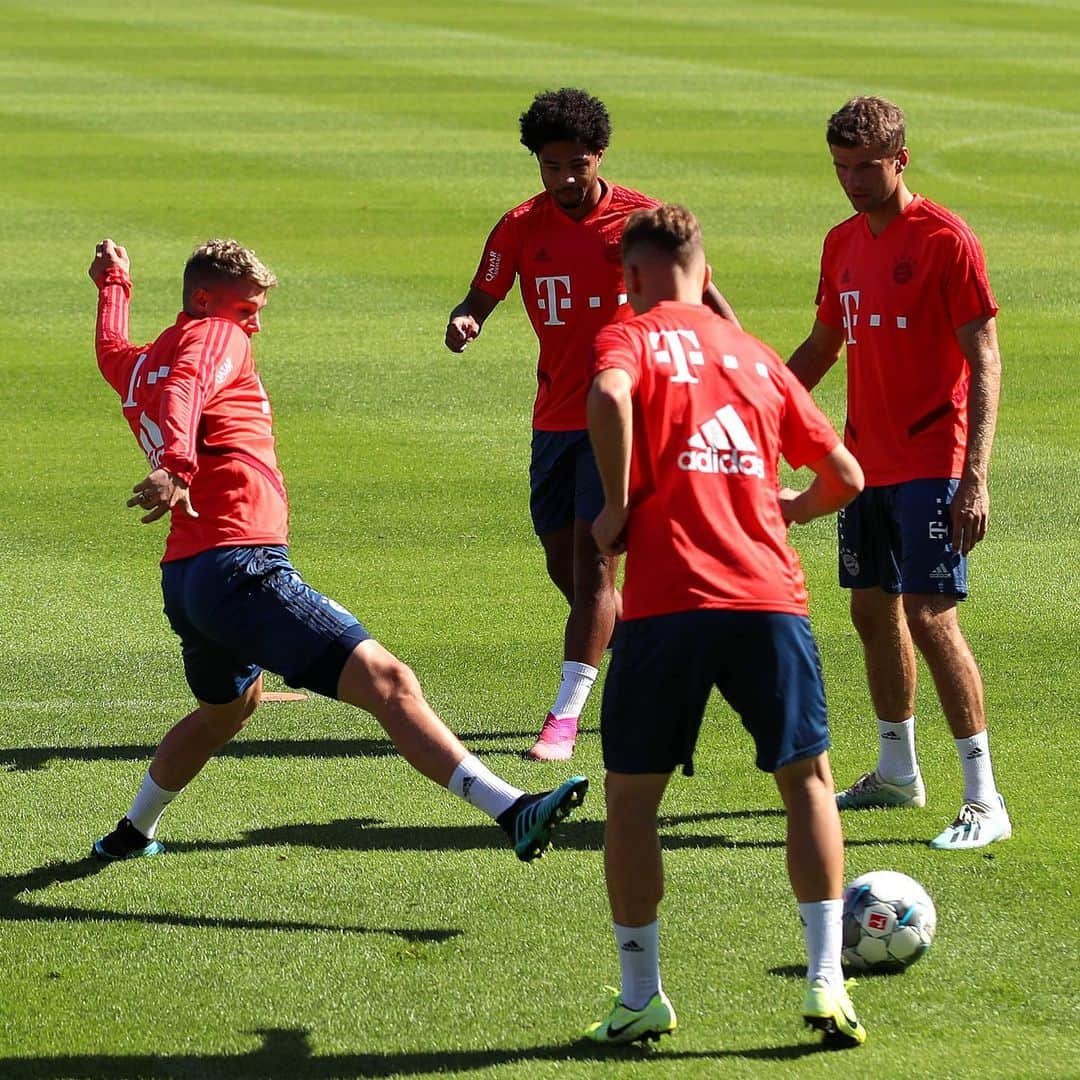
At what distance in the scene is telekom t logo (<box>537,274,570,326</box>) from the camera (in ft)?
27.0

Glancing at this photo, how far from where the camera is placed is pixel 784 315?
1602 cm

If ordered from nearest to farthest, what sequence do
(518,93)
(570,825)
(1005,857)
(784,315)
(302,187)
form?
1. (1005,857)
2. (570,825)
3. (784,315)
4. (302,187)
5. (518,93)

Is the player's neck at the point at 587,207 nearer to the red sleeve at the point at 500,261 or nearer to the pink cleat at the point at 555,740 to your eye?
the red sleeve at the point at 500,261

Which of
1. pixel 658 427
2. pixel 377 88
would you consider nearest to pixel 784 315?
pixel 658 427

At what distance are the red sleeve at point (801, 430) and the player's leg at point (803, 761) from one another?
457 millimetres

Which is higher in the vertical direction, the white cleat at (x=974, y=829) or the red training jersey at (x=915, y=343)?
the red training jersey at (x=915, y=343)

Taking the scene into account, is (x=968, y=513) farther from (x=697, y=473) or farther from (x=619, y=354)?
(x=619, y=354)

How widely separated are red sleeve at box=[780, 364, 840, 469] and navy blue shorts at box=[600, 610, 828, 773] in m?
0.46

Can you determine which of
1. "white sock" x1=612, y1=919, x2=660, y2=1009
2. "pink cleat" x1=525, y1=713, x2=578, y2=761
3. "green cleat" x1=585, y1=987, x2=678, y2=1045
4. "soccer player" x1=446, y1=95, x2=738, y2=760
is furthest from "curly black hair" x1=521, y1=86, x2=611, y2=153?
"green cleat" x1=585, y1=987, x2=678, y2=1045

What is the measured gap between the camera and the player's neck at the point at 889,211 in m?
6.88

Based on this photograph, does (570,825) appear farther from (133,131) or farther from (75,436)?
(133,131)

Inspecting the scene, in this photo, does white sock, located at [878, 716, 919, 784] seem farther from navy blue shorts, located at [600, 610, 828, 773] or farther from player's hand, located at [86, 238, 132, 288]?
player's hand, located at [86, 238, 132, 288]

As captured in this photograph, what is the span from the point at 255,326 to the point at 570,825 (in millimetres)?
2090

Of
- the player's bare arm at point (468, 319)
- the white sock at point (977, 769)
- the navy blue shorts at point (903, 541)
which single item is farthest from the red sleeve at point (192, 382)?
the white sock at point (977, 769)
